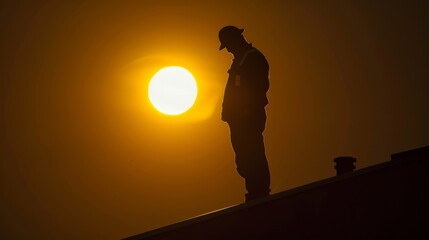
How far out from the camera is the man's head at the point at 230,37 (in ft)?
32.8

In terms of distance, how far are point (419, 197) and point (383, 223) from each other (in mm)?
663

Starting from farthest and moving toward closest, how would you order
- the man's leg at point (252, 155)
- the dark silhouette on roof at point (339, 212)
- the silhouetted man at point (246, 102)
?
the silhouetted man at point (246, 102)
the man's leg at point (252, 155)
the dark silhouette on roof at point (339, 212)

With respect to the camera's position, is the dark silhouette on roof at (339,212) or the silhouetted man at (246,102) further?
the silhouetted man at (246,102)

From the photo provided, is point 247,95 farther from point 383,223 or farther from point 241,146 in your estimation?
point 383,223

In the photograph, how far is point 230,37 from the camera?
32.8 feet

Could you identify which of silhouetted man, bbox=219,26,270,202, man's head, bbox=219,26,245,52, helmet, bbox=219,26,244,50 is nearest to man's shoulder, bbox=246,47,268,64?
silhouetted man, bbox=219,26,270,202

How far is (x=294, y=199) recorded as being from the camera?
7828mm

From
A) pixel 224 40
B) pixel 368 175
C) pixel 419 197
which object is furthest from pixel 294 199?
pixel 224 40

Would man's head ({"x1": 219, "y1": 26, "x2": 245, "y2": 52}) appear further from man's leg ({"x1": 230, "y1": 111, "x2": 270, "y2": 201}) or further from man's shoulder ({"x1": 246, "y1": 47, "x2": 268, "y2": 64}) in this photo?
man's leg ({"x1": 230, "y1": 111, "x2": 270, "y2": 201})

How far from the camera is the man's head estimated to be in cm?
998

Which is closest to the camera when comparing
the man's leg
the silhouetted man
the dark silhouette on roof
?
the dark silhouette on roof

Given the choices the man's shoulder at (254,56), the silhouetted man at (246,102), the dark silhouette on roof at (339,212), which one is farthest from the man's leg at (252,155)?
the dark silhouette on roof at (339,212)

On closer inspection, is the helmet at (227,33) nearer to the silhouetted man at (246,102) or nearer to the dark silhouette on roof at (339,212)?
the silhouetted man at (246,102)

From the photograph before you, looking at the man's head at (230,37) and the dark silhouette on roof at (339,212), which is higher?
the man's head at (230,37)
